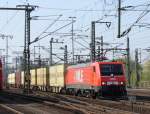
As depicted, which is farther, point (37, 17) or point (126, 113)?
point (37, 17)

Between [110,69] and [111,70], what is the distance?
106 millimetres

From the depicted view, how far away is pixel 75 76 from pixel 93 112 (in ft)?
65.5

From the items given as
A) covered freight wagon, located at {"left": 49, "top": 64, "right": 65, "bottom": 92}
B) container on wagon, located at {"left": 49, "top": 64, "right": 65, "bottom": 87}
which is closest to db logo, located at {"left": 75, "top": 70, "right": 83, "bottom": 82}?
covered freight wagon, located at {"left": 49, "top": 64, "right": 65, "bottom": 92}

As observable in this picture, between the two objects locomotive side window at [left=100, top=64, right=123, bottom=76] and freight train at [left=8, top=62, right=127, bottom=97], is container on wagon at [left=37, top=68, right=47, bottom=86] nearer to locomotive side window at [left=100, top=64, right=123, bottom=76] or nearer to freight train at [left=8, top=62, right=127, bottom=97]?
freight train at [left=8, top=62, right=127, bottom=97]

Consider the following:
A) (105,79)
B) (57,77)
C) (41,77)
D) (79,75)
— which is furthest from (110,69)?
(41,77)

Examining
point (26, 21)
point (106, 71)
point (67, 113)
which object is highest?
point (26, 21)

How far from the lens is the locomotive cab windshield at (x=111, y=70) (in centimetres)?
3512

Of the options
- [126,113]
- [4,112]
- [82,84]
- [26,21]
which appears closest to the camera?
[126,113]

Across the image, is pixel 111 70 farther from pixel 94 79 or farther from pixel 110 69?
pixel 94 79

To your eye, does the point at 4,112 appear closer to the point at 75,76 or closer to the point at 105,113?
the point at 105,113

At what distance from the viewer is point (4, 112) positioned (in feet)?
77.9

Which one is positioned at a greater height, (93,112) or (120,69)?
(120,69)

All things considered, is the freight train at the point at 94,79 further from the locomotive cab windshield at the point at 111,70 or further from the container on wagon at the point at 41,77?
the container on wagon at the point at 41,77

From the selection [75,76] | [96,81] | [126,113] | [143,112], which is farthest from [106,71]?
[126,113]
